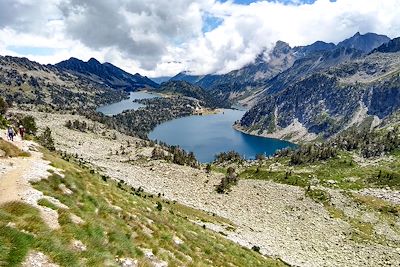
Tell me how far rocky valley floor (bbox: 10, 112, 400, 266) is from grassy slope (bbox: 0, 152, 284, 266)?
27710 millimetres

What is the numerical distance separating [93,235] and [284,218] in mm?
73446

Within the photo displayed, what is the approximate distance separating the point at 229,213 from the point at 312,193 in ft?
117

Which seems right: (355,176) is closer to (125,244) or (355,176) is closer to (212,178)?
(212,178)

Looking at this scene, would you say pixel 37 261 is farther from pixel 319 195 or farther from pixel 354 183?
pixel 354 183

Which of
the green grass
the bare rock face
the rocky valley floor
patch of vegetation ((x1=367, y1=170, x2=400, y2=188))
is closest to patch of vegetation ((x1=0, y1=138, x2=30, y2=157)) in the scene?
the bare rock face

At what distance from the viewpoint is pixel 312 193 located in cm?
11375

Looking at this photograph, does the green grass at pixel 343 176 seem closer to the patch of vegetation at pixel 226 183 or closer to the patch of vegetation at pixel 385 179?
the patch of vegetation at pixel 385 179

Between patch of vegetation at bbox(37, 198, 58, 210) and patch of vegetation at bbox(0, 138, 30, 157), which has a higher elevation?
patch of vegetation at bbox(0, 138, 30, 157)

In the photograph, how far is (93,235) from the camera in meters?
22.4

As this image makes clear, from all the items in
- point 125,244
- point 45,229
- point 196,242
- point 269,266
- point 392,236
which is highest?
point 45,229

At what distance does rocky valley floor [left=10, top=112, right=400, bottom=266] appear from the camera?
66.6 meters

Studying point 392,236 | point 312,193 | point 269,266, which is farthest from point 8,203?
point 312,193

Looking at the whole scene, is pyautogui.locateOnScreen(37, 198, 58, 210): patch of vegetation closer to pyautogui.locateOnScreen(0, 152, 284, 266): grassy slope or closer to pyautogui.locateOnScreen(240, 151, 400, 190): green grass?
pyautogui.locateOnScreen(0, 152, 284, 266): grassy slope

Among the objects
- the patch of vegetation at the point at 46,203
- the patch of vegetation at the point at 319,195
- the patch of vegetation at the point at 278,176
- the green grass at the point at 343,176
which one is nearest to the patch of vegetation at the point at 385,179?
the green grass at the point at 343,176
